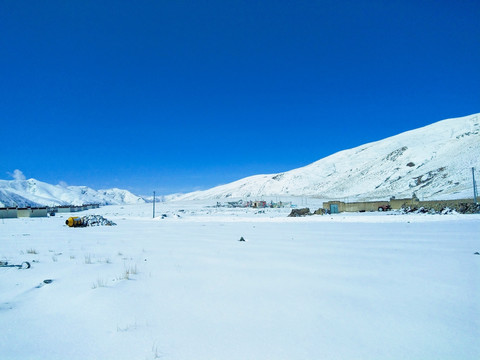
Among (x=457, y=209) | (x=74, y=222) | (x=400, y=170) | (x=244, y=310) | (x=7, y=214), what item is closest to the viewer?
(x=244, y=310)

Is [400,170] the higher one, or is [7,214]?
[400,170]

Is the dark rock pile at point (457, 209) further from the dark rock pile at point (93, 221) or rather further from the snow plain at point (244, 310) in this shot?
the dark rock pile at point (93, 221)

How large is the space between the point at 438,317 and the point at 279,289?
7.17ft

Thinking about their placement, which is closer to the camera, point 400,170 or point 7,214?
point 7,214

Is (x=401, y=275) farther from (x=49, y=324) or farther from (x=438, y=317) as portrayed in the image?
(x=49, y=324)

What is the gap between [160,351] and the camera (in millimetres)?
2844

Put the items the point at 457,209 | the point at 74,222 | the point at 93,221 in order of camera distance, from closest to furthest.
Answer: the point at 74,222
the point at 93,221
the point at 457,209

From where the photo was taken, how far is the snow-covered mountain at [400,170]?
67125 millimetres

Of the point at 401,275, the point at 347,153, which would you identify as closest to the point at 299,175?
the point at 347,153

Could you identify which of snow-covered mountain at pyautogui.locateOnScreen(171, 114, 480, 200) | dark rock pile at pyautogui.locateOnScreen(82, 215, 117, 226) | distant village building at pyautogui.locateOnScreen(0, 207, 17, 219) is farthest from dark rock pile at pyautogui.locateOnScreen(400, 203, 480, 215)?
distant village building at pyautogui.locateOnScreen(0, 207, 17, 219)

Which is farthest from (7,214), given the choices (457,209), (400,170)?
(400,170)

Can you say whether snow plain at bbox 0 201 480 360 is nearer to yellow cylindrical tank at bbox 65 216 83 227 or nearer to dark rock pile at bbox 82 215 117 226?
yellow cylindrical tank at bbox 65 216 83 227

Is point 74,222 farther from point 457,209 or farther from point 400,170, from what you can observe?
point 400,170

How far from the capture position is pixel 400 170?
100 m
